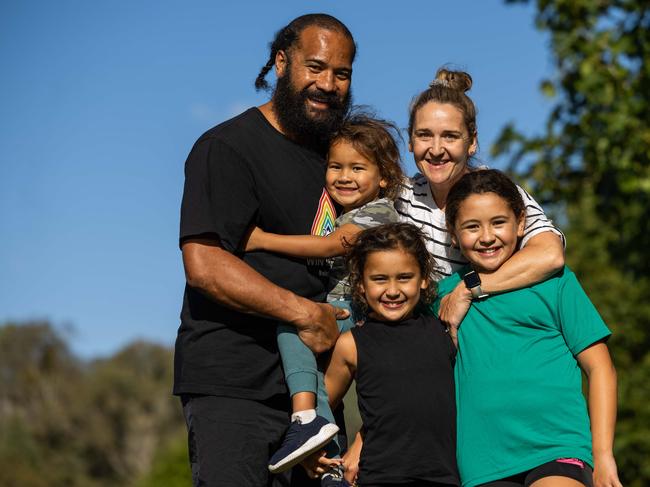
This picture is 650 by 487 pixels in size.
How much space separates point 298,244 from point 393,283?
1.47 ft

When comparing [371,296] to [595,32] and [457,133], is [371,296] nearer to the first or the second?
[457,133]

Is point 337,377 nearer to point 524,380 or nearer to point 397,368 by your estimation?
point 397,368

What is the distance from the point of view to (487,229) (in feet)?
14.4

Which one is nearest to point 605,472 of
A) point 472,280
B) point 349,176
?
point 472,280

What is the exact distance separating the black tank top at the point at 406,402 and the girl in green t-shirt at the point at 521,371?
2.9 inches

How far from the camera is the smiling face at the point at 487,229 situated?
437cm

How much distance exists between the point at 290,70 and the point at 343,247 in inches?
37.0

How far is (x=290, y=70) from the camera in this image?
4.98 meters

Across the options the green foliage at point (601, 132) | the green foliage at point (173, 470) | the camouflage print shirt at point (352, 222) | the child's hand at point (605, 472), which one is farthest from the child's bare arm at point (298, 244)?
the green foliage at point (173, 470)

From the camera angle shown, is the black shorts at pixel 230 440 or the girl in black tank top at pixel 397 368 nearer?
the girl in black tank top at pixel 397 368

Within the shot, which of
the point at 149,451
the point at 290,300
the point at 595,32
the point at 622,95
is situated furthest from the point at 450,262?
the point at 149,451

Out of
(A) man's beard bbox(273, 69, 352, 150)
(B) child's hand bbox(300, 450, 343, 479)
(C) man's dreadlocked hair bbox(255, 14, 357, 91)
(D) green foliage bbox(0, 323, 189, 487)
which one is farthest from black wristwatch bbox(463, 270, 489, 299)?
(D) green foliage bbox(0, 323, 189, 487)

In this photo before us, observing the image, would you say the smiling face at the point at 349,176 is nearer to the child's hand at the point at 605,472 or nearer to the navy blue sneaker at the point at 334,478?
the navy blue sneaker at the point at 334,478

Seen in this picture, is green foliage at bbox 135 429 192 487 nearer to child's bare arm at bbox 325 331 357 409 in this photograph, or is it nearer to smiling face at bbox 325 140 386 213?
smiling face at bbox 325 140 386 213
